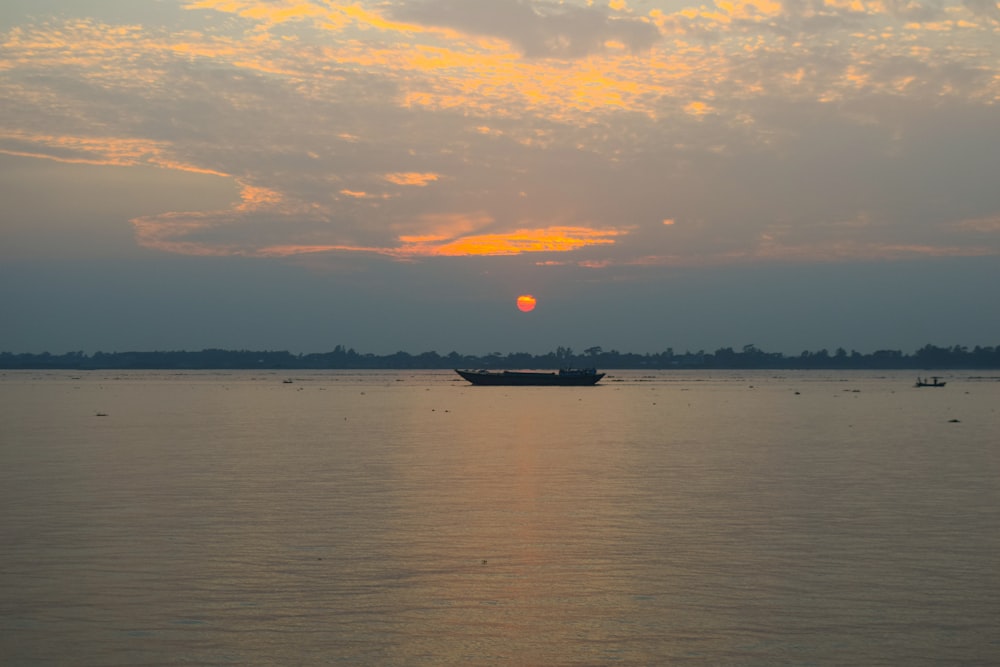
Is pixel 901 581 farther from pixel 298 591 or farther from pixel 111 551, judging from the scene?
pixel 111 551

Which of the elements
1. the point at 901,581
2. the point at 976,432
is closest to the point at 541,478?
the point at 901,581

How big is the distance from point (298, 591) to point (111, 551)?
6646mm

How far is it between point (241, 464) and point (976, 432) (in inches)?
1900

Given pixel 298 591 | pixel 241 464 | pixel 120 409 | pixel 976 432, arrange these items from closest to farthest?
pixel 298 591
pixel 241 464
pixel 976 432
pixel 120 409

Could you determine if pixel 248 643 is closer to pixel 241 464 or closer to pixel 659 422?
pixel 241 464

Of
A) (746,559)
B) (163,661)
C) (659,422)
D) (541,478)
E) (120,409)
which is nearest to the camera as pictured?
(163,661)

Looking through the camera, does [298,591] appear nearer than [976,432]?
Yes

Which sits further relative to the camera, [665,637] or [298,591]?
[298,591]

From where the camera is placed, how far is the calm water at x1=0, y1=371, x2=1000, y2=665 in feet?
55.5

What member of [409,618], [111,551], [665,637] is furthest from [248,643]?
[111,551]

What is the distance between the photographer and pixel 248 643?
16797 millimetres

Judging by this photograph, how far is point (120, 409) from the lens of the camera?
10475 centimetres

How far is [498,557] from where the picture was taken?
24.0 meters

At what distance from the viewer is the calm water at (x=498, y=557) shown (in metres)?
16.9
